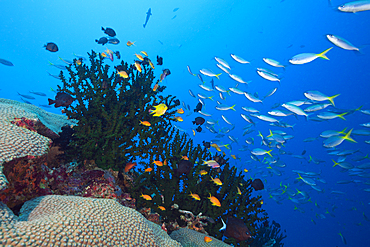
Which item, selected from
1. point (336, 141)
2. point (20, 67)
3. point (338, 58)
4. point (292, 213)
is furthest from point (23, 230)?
point (20, 67)

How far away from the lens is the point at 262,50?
60.3m

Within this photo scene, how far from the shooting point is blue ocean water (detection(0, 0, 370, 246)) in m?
48.4

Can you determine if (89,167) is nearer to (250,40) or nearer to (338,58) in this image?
(250,40)

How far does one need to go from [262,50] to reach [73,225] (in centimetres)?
7146

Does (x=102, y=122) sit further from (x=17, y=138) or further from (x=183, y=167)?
(x=183, y=167)

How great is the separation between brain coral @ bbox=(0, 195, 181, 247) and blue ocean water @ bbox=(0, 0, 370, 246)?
1449 inches

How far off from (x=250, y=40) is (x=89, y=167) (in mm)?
67844

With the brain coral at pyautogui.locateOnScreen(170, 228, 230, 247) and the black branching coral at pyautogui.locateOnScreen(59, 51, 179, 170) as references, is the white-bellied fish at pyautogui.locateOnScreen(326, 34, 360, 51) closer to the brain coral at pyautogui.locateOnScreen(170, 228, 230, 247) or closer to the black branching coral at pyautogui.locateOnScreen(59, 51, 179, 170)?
the black branching coral at pyautogui.locateOnScreen(59, 51, 179, 170)

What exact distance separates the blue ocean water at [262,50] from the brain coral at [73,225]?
36795 millimetres

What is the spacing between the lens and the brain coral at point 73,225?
51.1 inches

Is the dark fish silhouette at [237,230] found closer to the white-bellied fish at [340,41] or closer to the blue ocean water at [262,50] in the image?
the white-bellied fish at [340,41]

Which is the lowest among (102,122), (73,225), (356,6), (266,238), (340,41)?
(266,238)

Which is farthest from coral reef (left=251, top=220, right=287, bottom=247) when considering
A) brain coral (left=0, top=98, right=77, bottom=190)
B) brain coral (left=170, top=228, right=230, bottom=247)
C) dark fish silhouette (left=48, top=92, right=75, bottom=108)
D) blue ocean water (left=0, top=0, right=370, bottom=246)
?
blue ocean water (left=0, top=0, right=370, bottom=246)

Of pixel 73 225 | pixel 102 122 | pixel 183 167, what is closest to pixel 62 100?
pixel 102 122
